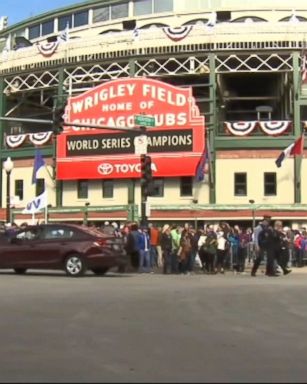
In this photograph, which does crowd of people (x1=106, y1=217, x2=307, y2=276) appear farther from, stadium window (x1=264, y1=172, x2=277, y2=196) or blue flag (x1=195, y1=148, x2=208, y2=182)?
stadium window (x1=264, y1=172, x2=277, y2=196)

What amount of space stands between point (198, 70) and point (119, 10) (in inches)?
631

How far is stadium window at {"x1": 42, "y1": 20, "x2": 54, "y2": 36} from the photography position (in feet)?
189

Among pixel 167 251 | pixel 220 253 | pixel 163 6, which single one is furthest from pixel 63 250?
pixel 163 6

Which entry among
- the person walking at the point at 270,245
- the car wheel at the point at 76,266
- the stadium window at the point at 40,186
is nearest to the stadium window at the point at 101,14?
the stadium window at the point at 40,186

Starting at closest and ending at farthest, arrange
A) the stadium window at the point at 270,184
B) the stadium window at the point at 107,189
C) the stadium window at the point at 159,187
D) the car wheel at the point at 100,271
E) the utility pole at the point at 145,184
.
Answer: the car wheel at the point at 100,271 < the utility pole at the point at 145,184 < the stadium window at the point at 270,184 < the stadium window at the point at 159,187 < the stadium window at the point at 107,189

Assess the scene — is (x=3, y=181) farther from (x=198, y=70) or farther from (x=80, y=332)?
(x=80, y=332)

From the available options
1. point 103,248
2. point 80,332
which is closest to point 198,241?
point 103,248

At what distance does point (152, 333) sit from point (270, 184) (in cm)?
3132

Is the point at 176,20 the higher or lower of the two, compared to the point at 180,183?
higher

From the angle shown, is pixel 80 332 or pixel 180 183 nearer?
pixel 80 332

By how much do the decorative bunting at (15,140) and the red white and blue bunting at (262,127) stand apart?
1348cm

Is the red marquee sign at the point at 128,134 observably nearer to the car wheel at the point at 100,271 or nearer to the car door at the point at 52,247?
the car wheel at the point at 100,271

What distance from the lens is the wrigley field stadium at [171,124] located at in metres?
40.0

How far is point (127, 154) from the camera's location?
1630 inches
